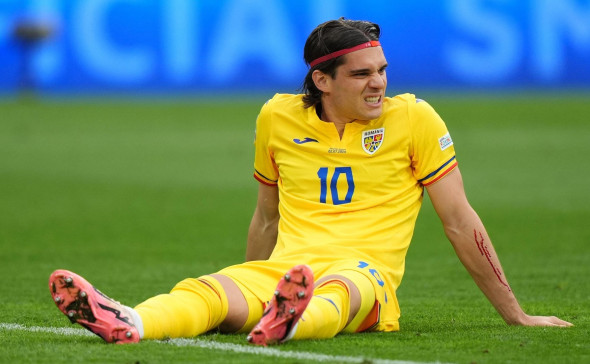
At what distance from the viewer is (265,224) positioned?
5.71m

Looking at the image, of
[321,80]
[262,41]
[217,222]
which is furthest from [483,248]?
[262,41]

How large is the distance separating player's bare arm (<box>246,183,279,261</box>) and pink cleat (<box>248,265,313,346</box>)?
133 centimetres

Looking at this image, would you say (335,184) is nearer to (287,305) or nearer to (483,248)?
(483,248)

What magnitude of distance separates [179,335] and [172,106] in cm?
2165

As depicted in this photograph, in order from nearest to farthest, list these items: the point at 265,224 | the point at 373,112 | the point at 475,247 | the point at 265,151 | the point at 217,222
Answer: the point at 475,247, the point at 373,112, the point at 265,151, the point at 265,224, the point at 217,222

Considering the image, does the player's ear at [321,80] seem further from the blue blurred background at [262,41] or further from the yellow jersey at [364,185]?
the blue blurred background at [262,41]

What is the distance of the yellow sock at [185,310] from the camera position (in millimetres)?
4531

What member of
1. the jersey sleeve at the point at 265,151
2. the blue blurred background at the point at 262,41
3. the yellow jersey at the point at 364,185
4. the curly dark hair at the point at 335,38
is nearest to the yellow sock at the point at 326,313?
the yellow jersey at the point at 364,185

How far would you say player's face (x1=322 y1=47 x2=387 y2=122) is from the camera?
17.0 ft

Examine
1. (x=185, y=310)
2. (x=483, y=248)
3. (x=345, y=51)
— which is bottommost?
(x=185, y=310)

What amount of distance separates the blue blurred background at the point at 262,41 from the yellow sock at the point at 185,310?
62.2ft

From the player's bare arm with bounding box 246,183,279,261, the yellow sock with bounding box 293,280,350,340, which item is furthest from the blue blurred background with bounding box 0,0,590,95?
the yellow sock with bounding box 293,280,350,340

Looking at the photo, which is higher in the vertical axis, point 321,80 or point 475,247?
point 321,80

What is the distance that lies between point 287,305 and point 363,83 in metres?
1.37
